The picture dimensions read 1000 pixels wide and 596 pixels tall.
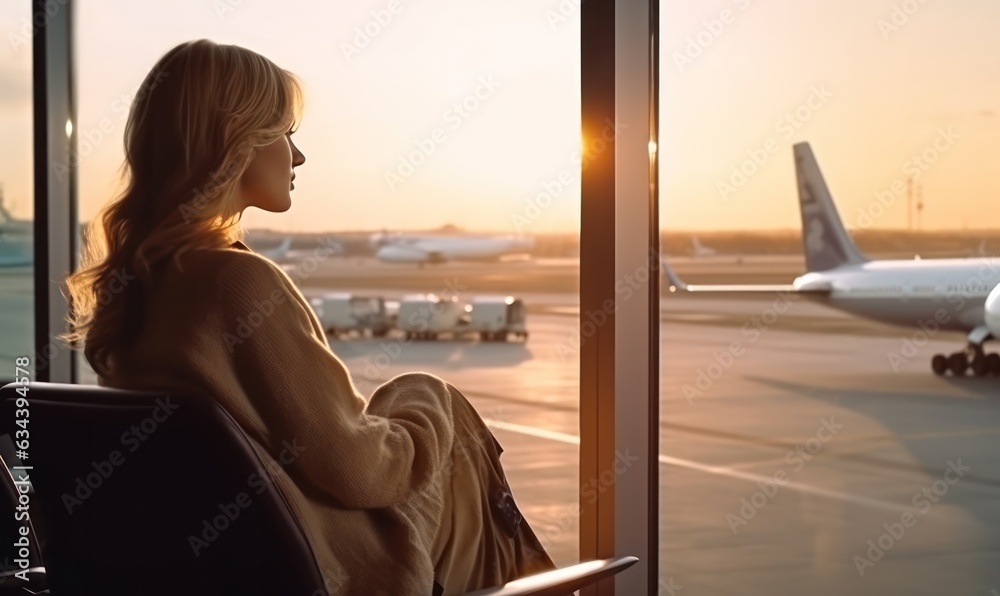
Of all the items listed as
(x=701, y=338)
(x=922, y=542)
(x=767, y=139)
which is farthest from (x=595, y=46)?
(x=701, y=338)

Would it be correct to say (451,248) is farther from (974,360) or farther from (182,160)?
(182,160)

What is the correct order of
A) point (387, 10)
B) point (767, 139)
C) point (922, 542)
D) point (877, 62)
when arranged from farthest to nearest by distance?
point (877, 62) < point (922, 542) < point (767, 139) < point (387, 10)

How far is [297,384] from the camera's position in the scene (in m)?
0.88

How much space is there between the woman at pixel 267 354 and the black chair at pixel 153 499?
0.05 metres

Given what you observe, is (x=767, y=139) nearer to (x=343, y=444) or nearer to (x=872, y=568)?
(x=343, y=444)

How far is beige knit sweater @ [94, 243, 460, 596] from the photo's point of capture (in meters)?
0.88

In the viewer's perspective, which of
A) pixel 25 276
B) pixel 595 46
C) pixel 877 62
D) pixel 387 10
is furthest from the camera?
pixel 877 62

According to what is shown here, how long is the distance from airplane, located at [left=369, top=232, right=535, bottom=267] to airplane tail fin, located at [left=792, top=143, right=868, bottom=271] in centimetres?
706

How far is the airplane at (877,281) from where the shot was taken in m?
8.92

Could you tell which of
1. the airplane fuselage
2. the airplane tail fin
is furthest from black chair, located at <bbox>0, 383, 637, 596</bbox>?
the airplane tail fin

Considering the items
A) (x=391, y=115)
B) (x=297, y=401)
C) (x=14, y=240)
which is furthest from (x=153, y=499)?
(x=391, y=115)

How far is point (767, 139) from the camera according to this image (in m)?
2.91

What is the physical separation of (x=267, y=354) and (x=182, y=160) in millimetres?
242

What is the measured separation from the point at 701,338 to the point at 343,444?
72.7 feet
